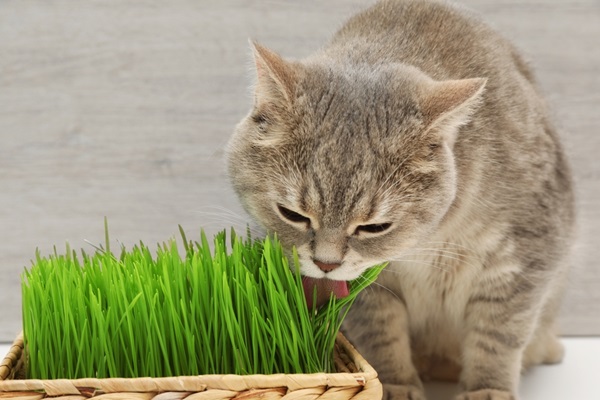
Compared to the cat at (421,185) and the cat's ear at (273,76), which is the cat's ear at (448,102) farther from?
the cat's ear at (273,76)

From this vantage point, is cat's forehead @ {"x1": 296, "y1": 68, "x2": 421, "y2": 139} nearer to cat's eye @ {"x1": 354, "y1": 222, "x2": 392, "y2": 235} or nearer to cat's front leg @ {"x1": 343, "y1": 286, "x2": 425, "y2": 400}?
cat's eye @ {"x1": 354, "y1": 222, "x2": 392, "y2": 235}

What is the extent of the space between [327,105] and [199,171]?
28.4 inches

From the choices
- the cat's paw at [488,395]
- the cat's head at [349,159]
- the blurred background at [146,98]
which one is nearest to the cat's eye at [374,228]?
the cat's head at [349,159]

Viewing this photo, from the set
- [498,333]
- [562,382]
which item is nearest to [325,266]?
[498,333]

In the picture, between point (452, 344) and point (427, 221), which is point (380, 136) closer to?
point (427, 221)

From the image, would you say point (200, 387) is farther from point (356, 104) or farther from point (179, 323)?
point (356, 104)

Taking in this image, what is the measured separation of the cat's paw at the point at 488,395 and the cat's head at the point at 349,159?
1.06 feet

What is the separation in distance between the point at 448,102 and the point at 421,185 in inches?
4.7

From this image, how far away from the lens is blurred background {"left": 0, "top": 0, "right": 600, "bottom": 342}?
169cm

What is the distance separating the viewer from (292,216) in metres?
1.09

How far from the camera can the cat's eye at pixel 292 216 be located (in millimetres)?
1080

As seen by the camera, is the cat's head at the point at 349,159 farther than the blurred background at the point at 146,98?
No

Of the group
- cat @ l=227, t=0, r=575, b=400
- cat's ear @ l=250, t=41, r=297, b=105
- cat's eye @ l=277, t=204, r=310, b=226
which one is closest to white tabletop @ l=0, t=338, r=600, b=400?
cat @ l=227, t=0, r=575, b=400

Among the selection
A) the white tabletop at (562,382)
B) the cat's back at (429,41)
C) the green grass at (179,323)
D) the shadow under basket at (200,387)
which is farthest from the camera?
the white tabletop at (562,382)
